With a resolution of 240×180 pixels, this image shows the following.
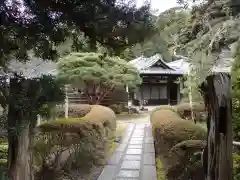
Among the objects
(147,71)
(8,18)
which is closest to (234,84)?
(8,18)

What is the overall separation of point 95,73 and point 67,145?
9.15 m

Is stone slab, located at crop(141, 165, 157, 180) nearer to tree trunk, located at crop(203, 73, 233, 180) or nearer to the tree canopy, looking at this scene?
tree trunk, located at crop(203, 73, 233, 180)

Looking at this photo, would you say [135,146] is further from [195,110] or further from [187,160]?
[187,160]

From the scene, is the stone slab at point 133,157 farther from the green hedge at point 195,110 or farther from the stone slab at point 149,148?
the green hedge at point 195,110

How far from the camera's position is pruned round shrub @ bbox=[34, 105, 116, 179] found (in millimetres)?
4266

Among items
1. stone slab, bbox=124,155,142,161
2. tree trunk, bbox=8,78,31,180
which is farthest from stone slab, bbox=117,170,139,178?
tree trunk, bbox=8,78,31,180

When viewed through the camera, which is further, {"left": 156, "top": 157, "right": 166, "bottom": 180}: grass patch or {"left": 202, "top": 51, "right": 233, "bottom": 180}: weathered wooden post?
{"left": 156, "top": 157, "right": 166, "bottom": 180}: grass patch

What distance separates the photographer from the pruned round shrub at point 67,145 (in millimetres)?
4266

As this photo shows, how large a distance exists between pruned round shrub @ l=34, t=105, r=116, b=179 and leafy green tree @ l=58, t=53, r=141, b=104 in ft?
23.8

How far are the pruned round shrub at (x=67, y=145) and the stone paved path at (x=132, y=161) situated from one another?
490mm

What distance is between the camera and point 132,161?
6.45 metres

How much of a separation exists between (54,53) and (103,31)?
87cm

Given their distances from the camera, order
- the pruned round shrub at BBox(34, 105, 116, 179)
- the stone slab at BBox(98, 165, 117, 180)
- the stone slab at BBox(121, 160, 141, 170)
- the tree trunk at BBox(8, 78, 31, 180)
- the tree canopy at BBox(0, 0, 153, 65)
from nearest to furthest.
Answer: the tree canopy at BBox(0, 0, 153, 65) < the tree trunk at BBox(8, 78, 31, 180) < the pruned round shrub at BBox(34, 105, 116, 179) < the stone slab at BBox(98, 165, 117, 180) < the stone slab at BBox(121, 160, 141, 170)

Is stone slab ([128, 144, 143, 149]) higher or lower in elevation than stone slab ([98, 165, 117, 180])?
lower
